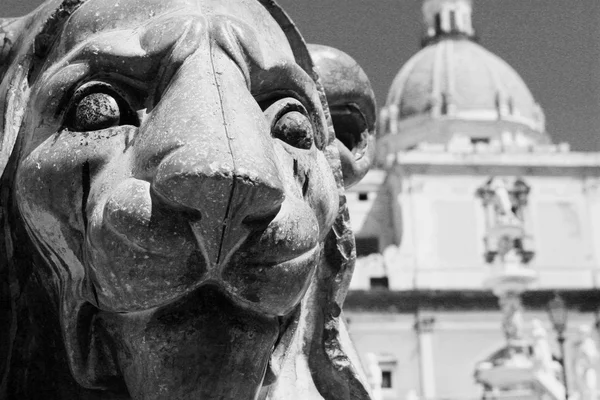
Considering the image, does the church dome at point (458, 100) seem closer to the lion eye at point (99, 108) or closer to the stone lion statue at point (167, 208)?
the stone lion statue at point (167, 208)

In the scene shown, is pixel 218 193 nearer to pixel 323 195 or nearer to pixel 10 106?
pixel 323 195

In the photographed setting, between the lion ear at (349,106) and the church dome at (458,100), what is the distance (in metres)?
33.1

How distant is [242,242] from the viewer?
3.32 ft

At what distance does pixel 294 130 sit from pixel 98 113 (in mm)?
223

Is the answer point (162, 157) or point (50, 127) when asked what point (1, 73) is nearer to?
point (50, 127)

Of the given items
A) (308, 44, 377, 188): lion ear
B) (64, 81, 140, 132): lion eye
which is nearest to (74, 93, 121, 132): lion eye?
(64, 81, 140, 132): lion eye

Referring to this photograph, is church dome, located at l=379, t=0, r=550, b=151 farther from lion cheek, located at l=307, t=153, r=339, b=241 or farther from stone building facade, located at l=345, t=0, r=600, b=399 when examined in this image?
lion cheek, located at l=307, t=153, r=339, b=241

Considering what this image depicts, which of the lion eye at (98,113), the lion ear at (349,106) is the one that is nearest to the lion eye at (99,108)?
the lion eye at (98,113)

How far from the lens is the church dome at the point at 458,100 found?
35.0 meters

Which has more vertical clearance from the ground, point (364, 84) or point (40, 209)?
point (364, 84)

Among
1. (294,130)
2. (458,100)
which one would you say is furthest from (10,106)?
(458,100)

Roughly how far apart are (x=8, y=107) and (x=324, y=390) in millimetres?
560

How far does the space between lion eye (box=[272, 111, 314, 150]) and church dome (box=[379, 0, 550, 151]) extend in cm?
3353

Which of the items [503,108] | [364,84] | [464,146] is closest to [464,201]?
[464,146]
